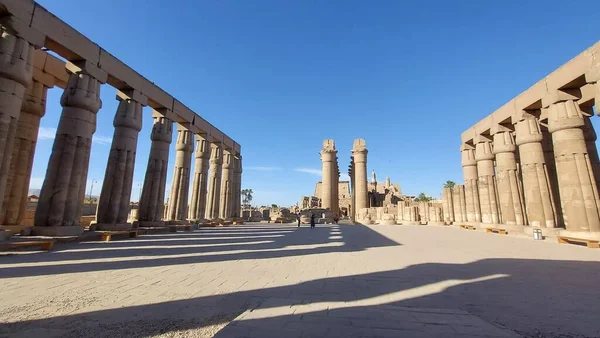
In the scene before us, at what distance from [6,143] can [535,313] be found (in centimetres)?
1300

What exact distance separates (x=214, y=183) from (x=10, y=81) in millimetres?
15818

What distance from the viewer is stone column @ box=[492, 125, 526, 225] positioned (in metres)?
15.4

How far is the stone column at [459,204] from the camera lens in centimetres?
2242

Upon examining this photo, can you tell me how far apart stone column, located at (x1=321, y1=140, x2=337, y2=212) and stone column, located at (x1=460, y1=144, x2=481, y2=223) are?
18475mm

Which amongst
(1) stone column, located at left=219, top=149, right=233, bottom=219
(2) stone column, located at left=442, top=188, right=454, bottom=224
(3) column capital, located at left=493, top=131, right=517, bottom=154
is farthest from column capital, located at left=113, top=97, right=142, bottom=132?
(2) stone column, located at left=442, top=188, right=454, bottom=224

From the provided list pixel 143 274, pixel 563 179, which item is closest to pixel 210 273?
pixel 143 274

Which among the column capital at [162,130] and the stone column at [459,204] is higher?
Answer: the column capital at [162,130]

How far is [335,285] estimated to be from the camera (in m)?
4.37

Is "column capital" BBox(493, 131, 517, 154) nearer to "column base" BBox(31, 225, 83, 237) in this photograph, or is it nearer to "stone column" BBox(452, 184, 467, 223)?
"stone column" BBox(452, 184, 467, 223)

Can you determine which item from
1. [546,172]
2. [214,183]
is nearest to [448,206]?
Answer: [546,172]

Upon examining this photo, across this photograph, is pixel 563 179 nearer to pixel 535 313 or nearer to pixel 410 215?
pixel 535 313

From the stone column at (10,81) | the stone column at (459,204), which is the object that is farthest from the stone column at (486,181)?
the stone column at (10,81)

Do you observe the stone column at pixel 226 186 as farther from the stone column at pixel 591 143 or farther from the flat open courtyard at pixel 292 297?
the stone column at pixel 591 143

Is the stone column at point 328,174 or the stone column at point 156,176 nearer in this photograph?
the stone column at point 156,176
